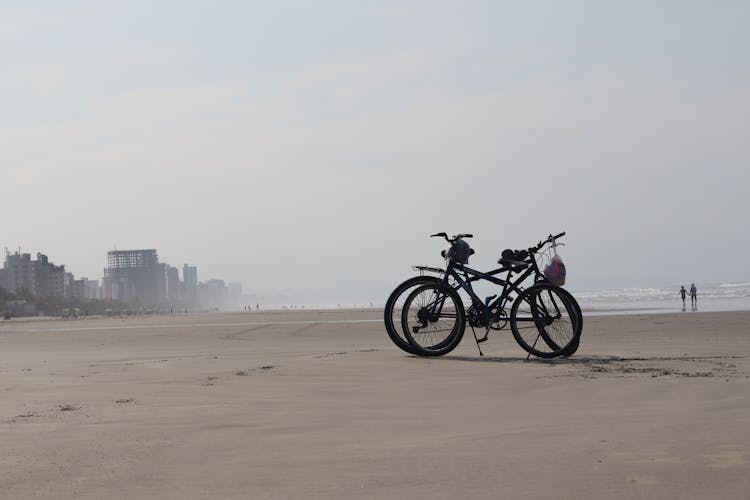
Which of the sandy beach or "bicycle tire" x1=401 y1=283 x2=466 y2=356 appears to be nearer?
the sandy beach

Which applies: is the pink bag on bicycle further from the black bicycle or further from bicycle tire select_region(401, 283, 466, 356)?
bicycle tire select_region(401, 283, 466, 356)

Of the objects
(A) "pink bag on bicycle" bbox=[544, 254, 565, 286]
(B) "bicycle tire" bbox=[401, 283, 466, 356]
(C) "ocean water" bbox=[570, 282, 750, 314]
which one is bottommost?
(C) "ocean water" bbox=[570, 282, 750, 314]

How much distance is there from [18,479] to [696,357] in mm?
7934

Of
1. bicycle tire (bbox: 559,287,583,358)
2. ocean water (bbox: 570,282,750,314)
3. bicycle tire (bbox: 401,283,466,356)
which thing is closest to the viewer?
bicycle tire (bbox: 559,287,583,358)

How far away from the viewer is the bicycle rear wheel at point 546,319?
10609mm

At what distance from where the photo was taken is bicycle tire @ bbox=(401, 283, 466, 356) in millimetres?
10716

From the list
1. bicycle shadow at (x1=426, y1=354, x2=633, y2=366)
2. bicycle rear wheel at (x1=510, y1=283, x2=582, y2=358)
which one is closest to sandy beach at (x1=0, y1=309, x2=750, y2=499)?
bicycle shadow at (x1=426, y1=354, x2=633, y2=366)

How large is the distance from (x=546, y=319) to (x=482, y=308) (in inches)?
31.4

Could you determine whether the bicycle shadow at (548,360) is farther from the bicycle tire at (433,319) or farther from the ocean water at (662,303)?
the ocean water at (662,303)

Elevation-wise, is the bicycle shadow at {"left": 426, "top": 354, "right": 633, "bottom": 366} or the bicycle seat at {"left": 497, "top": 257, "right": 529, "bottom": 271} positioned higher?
the bicycle seat at {"left": 497, "top": 257, "right": 529, "bottom": 271}

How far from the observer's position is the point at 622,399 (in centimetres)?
645

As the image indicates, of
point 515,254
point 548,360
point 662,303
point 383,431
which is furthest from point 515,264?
point 662,303

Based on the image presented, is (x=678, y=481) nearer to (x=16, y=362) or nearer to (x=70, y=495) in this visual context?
(x=70, y=495)

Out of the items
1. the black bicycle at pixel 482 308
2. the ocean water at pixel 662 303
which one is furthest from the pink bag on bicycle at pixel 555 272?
the ocean water at pixel 662 303
